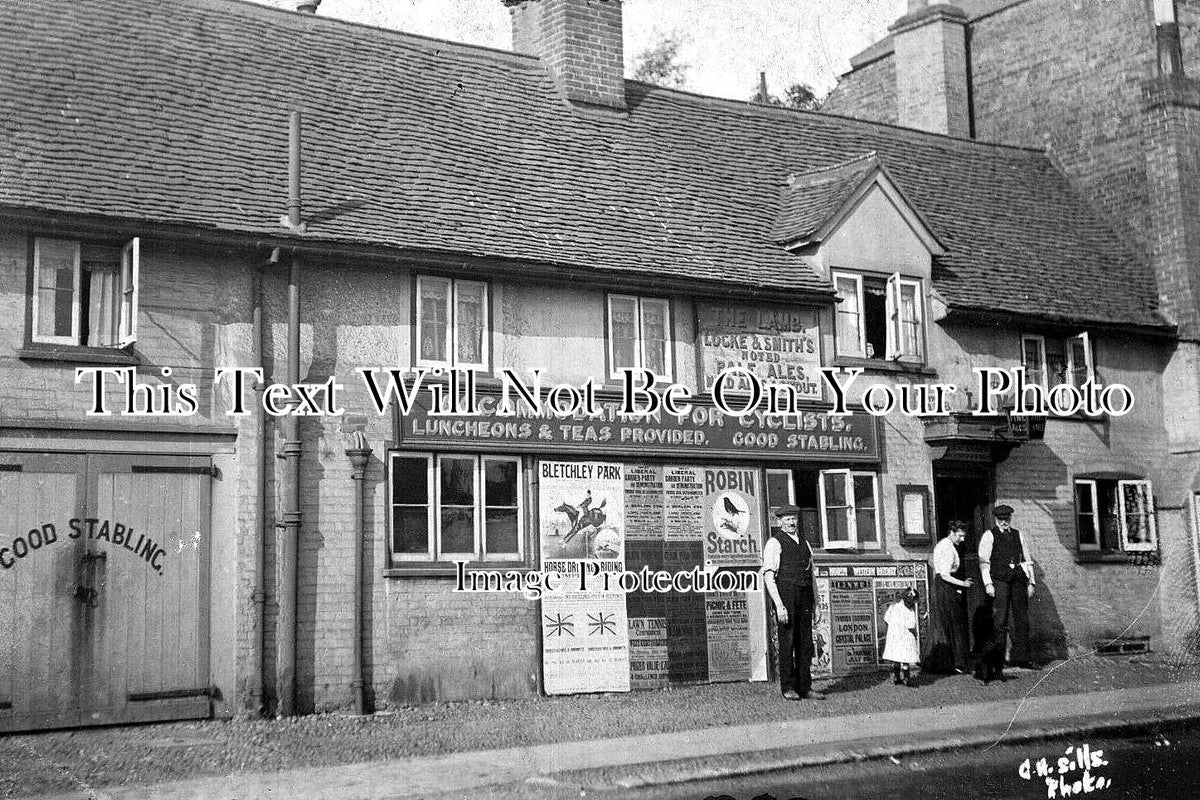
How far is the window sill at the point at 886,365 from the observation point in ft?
61.0

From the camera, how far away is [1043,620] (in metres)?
20.0

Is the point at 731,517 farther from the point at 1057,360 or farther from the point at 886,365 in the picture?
the point at 1057,360

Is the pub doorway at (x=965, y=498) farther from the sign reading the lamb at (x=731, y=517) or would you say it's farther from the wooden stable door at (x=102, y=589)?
the wooden stable door at (x=102, y=589)

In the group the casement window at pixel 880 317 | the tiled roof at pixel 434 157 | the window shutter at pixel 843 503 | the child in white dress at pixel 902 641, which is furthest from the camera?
the casement window at pixel 880 317

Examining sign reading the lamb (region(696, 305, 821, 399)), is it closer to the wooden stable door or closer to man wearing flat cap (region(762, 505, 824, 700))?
man wearing flat cap (region(762, 505, 824, 700))

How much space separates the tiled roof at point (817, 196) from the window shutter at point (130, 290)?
903 cm

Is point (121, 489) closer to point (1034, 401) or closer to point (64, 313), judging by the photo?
point (64, 313)

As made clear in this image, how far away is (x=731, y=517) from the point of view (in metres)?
17.1

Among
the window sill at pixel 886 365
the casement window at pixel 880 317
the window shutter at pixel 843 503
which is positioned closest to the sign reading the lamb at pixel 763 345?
the window sill at pixel 886 365

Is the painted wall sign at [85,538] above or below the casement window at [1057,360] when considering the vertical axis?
below

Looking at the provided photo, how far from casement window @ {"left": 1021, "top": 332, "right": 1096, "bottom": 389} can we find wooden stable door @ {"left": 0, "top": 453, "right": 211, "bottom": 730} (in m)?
12.8

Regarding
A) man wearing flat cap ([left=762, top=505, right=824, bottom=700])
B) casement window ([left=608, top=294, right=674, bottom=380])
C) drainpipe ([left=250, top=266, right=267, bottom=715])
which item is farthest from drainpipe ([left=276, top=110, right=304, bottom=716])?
man wearing flat cap ([left=762, top=505, right=824, bottom=700])

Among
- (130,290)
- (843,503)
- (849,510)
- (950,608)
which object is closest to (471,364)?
(130,290)

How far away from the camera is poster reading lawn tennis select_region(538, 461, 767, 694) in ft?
51.6
